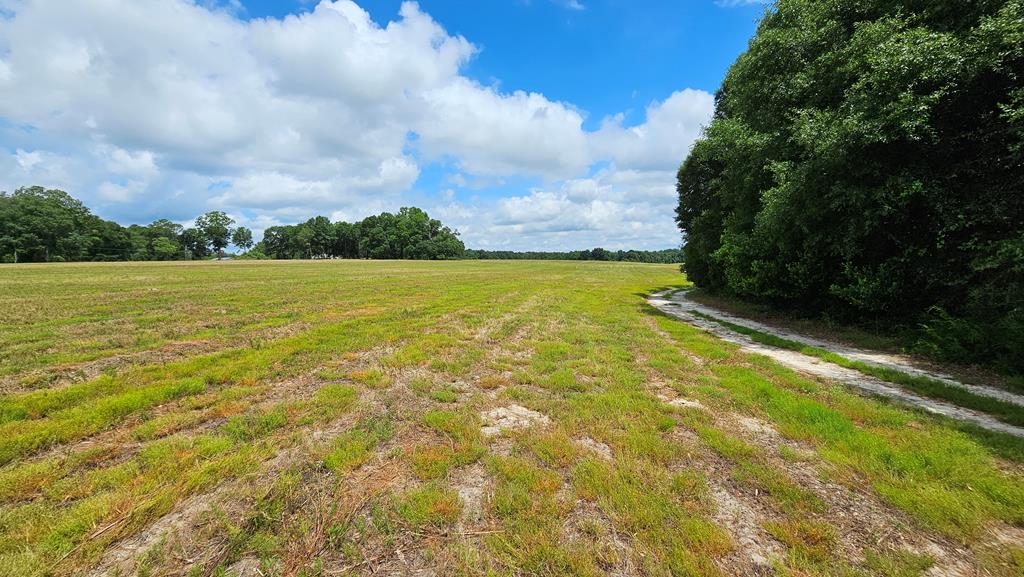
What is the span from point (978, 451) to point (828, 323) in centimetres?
930

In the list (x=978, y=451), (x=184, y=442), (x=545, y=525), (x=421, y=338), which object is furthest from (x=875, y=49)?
(x=184, y=442)

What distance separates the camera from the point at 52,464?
11.8 feet

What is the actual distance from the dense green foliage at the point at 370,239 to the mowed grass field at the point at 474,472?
333 ft

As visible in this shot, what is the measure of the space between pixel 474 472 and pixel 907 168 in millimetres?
12590

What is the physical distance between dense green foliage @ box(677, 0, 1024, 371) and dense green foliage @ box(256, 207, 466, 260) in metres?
101

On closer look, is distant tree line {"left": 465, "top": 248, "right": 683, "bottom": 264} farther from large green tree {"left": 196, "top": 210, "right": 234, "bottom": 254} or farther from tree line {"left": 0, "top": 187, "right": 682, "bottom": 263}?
large green tree {"left": 196, "top": 210, "right": 234, "bottom": 254}

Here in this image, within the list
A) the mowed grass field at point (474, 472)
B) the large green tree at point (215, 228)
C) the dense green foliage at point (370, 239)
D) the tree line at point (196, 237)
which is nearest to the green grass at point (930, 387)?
the mowed grass field at point (474, 472)

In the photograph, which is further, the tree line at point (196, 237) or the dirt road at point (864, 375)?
the tree line at point (196, 237)

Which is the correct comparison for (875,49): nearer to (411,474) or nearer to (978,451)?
(978,451)

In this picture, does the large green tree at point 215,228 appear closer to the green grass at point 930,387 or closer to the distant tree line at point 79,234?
the distant tree line at point 79,234

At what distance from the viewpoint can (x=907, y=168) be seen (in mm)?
8625

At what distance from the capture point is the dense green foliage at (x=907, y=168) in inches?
287

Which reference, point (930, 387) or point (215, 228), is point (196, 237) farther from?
point (930, 387)

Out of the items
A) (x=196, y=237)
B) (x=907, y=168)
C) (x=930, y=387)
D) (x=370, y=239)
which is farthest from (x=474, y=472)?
(x=196, y=237)
